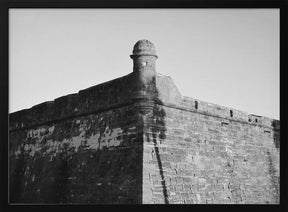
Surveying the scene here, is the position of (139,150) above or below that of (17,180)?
above

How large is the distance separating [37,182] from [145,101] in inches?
136

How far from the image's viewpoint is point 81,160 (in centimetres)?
1016

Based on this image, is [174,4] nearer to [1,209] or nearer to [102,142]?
[102,142]

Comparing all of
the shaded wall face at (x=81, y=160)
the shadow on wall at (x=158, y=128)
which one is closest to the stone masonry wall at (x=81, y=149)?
the shaded wall face at (x=81, y=160)

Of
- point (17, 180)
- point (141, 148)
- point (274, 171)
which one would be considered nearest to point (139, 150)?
point (141, 148)

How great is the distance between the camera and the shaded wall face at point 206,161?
8922 mm

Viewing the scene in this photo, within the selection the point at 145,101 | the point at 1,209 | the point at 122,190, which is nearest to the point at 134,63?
the point at 145,101

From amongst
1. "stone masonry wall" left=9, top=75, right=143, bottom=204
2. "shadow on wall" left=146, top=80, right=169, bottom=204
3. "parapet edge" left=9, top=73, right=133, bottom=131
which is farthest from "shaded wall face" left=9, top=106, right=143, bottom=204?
"shadow on wall" left=146, top=80, right=169, bottom=204

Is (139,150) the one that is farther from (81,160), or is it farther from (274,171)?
(274,171)

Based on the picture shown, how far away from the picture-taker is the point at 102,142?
972 centimetres

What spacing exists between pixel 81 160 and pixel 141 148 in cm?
179

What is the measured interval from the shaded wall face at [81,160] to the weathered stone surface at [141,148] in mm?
17

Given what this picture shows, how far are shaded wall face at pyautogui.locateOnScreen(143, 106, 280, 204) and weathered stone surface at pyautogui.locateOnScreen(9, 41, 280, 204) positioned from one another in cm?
2

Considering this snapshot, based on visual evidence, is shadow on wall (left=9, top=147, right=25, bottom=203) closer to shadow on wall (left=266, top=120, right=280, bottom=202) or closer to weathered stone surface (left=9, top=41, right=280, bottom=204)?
weathered stone surface (left=9, top=41, right=280, bottom=204)
